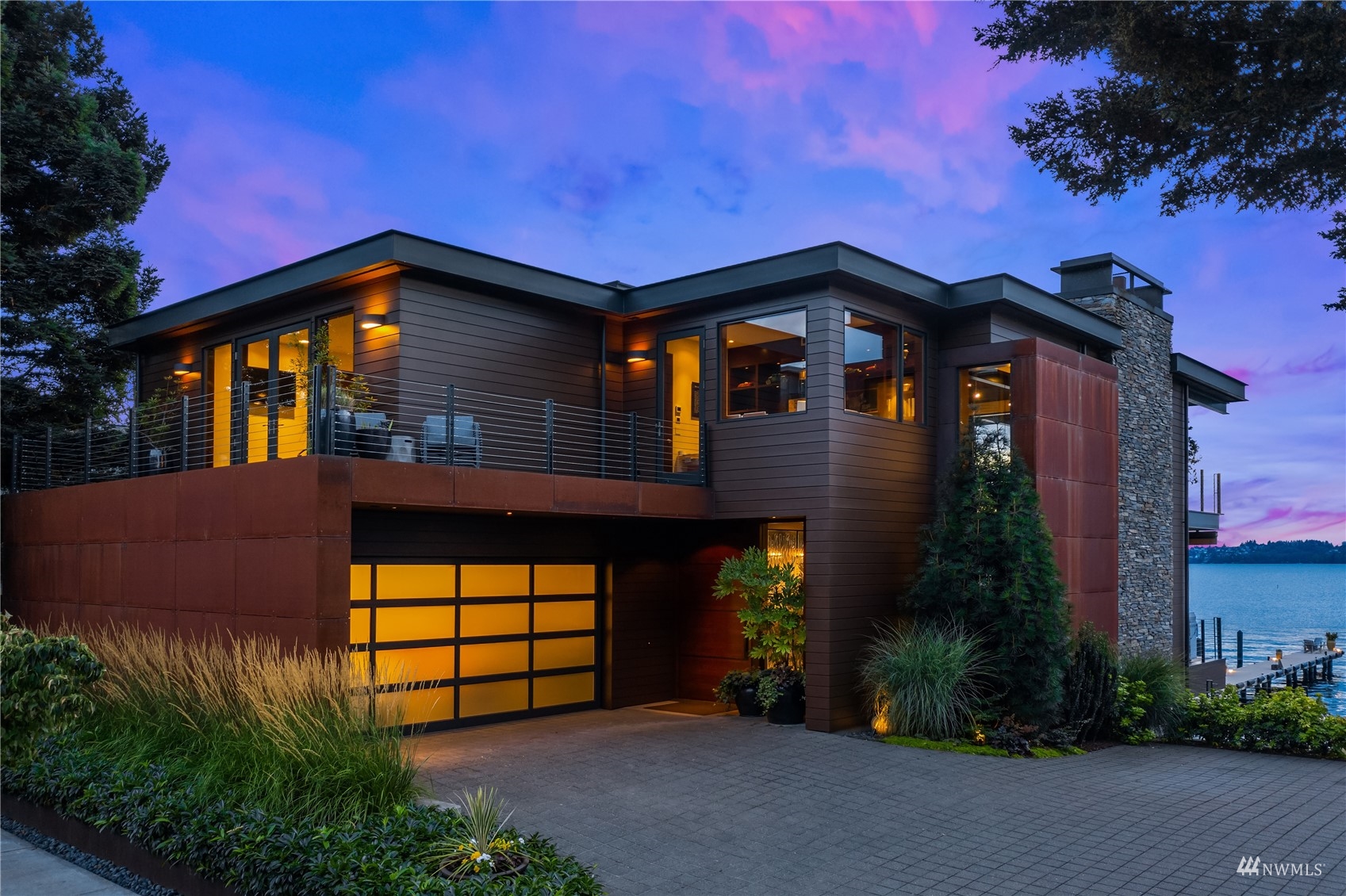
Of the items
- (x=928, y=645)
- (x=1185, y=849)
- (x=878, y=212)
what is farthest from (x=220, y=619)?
(x=878, y=212)

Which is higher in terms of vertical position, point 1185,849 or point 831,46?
point 831,46

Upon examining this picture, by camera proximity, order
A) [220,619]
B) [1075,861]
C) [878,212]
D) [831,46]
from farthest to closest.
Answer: [878,212]
[831,46]
[220,619]
[1075,861]

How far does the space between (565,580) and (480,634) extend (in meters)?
1.52

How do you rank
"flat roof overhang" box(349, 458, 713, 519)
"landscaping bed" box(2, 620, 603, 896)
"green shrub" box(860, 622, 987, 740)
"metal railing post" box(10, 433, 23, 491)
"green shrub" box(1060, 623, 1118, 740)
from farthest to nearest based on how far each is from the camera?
"metal railing post" box(10, 433, 23, 491), "green shrub" box(1060, 623, 1118, 740), "green shrub" box(860, 622, 987, 740), "flat roof overhang" box(349, 458, 713, 519), "landscaping bed" box(2, 620, 603, 896)

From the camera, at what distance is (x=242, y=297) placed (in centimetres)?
1331

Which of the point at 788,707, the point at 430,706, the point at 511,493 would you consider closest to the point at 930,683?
the point at 788,707

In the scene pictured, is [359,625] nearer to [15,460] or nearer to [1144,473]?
[15,460]

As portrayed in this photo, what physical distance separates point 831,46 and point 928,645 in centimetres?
974

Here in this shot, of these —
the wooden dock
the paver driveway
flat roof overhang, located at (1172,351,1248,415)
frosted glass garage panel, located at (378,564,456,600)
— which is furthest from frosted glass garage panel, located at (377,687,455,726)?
the wooden dock

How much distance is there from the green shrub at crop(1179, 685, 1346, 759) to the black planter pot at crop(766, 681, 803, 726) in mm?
4474

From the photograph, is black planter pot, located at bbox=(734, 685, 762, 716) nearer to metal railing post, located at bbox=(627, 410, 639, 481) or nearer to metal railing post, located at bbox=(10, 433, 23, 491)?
metal railing post, located at bbox=(627, 410, 639, 481)

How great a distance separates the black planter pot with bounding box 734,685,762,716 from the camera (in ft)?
Answer: 42.6

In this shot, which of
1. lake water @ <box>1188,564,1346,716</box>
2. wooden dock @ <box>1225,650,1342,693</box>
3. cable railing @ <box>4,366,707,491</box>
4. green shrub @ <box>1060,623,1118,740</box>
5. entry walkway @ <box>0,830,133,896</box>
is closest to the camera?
entry walkway @ <box>0,830,133,896</box>

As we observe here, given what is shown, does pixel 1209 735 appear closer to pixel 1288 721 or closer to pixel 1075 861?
pixel 1288 721
